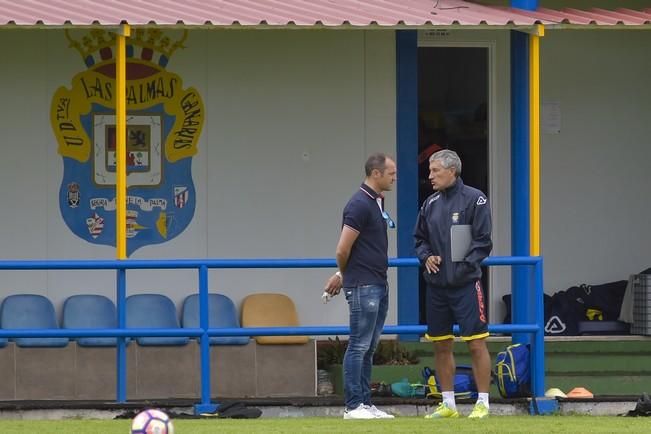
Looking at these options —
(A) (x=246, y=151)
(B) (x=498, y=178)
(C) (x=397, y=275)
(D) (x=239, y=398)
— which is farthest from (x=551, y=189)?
(D) (x=239, y=398)

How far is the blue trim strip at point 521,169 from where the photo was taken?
12.3 metres

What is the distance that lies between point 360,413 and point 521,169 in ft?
8.53

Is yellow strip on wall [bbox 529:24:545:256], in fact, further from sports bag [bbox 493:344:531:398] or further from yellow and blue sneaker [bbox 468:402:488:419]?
yellow and blue sneaker [bbox 468:402:488:419]

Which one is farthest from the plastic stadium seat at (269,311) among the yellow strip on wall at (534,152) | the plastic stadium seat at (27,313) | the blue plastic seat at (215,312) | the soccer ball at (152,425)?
the soccer ball at (152,425)

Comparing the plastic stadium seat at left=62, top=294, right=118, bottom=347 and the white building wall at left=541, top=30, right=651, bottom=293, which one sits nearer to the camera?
the plastic stadium seat at left=62, top=294, right=118, bottom=347

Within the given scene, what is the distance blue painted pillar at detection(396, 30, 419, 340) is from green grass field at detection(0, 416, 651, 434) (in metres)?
2.89

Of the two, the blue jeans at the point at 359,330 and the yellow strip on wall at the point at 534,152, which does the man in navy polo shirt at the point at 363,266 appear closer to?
the blue jeans at the point at 359,330

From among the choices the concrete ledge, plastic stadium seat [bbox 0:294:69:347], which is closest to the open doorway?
the concrete ledge

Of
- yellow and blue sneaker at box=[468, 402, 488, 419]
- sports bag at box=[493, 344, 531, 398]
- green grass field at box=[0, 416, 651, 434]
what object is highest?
sports bag at box=[493, 344, 531, 398]

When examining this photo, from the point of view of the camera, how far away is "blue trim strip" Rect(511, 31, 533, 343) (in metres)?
12.3

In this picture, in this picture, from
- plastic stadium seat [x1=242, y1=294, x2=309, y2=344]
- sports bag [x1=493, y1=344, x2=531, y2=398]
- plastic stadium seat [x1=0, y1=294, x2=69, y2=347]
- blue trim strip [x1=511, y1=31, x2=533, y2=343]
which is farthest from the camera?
plastic stadium seat [x1=242, y1=294, x2=309, y2=344]

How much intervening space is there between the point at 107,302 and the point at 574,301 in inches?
161

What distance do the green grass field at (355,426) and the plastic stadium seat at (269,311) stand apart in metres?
2.31

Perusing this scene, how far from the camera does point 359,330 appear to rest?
10.8 metres
